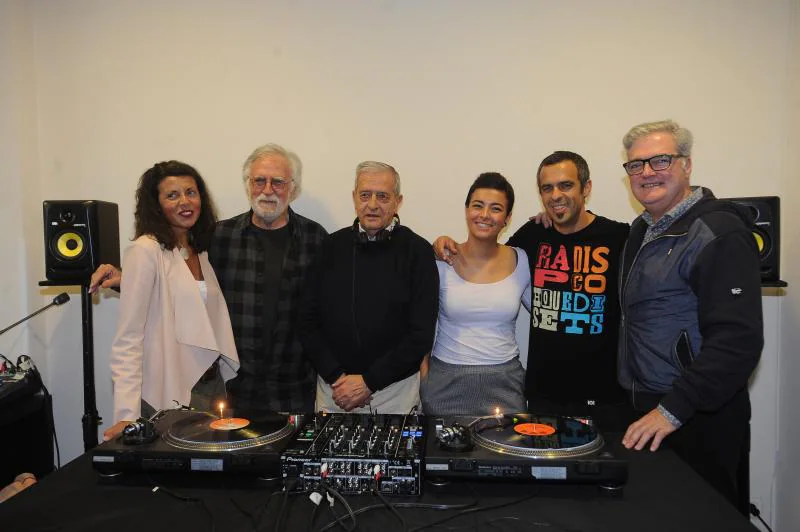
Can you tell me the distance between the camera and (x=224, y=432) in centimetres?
158

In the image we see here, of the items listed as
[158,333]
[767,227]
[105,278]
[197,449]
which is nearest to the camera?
[197,449]

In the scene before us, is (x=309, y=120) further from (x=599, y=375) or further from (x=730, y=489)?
(x=730, y=489)

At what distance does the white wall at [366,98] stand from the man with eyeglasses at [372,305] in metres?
0.84

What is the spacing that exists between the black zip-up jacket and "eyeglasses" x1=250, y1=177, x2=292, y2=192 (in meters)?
1.49

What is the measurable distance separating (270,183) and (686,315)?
5.75ft

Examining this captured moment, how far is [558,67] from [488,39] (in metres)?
0.41

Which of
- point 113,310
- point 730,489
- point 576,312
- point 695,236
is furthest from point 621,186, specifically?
point 113,310

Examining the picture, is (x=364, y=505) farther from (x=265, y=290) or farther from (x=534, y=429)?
(x=265, y=290)

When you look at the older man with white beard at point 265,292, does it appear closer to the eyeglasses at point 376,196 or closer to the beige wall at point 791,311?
the eyeglasses at point 376,196

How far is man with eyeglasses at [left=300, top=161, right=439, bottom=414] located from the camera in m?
2.36

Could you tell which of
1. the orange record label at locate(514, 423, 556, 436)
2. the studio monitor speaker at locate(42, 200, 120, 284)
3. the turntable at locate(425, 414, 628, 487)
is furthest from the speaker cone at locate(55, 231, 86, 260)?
the orange record label at locate(514, 423, 556, 436)

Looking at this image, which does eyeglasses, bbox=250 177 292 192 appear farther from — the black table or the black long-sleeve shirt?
the black table

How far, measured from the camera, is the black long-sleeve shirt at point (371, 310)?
2371 millimetres

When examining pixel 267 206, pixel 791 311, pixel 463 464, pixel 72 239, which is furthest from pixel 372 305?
pixel 791 311
